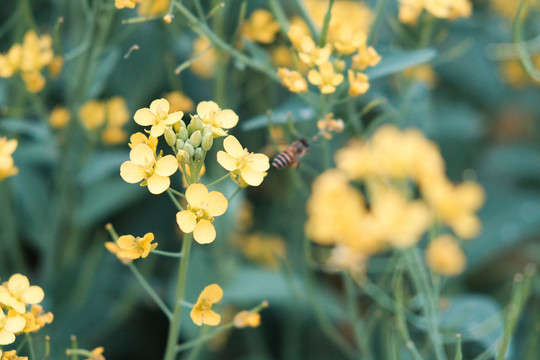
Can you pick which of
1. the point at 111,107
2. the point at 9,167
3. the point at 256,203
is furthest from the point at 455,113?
the point at 9,167

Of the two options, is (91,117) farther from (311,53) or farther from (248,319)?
(248,319)

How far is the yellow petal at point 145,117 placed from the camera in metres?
0.70

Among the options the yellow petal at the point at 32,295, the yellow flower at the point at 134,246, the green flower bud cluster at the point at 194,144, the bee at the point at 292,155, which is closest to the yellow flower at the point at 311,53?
the bee at the point at 292,155

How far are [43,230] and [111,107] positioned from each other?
33cm

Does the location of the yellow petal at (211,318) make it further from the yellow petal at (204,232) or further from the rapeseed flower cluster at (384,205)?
the rapeseed flower cluster at (384,205)

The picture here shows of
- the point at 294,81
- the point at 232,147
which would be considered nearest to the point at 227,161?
the point at 232,147

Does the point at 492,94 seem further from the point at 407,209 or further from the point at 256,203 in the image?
the point at 407,209

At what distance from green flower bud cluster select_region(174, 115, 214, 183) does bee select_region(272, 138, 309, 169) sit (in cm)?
23

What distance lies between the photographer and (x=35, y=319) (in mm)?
721

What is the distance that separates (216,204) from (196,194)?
1.1 inches

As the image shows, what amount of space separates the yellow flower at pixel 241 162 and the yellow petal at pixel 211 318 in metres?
0.16

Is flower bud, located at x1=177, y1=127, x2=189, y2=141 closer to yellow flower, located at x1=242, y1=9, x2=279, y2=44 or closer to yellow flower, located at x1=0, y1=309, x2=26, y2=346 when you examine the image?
yellow flower, located at x1=0, y1=309, x2=26, y2=346

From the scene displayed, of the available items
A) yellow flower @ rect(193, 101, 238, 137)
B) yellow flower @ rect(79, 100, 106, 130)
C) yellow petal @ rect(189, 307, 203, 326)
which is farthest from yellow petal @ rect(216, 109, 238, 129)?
yellow flower @ rect(79, 100, 106, 130)

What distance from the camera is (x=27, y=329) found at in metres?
0.68
